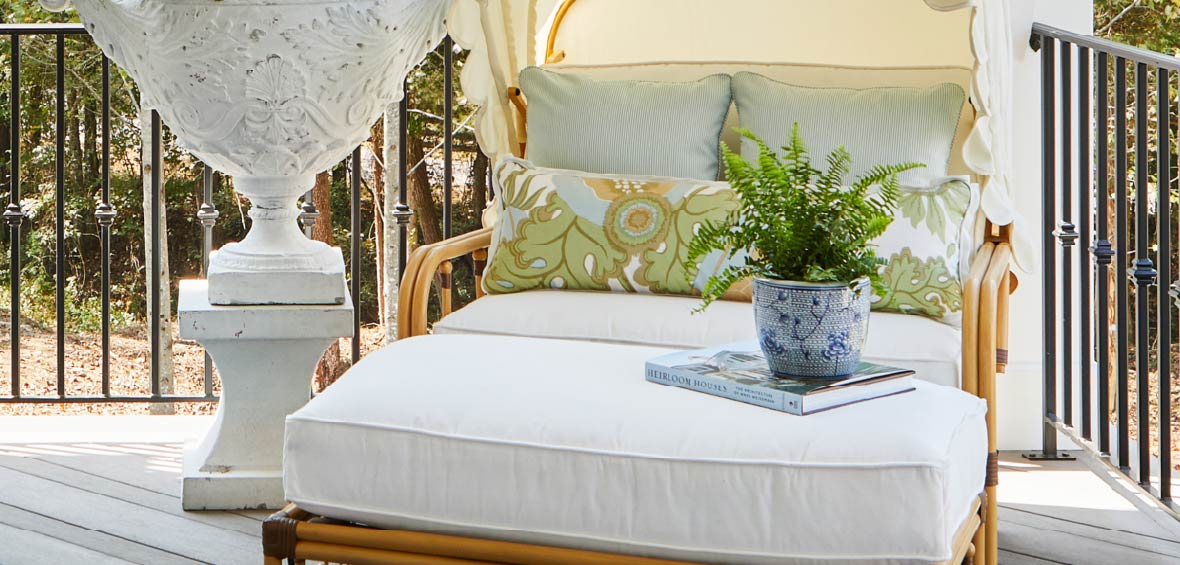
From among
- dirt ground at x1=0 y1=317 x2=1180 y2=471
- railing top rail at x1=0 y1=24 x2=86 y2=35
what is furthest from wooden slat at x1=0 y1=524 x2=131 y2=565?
dirt ground at x1=0 y1=317 x2=1180 y2=471

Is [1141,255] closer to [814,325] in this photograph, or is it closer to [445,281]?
[814,325]

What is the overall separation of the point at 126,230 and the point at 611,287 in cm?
634

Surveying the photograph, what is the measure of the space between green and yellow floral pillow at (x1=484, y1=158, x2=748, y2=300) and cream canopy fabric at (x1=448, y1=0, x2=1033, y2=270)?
39 centimetres

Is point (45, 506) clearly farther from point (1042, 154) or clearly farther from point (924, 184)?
point (1042, 154)

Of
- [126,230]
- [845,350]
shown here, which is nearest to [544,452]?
[845,350]

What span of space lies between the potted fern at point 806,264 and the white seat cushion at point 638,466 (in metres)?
0.09

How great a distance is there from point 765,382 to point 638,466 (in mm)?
222

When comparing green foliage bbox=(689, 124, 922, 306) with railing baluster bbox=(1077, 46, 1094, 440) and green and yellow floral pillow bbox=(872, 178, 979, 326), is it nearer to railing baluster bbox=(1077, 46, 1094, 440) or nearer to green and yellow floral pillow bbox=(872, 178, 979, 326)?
green and yellow floral pillow bbox=(872, 178, 979, 326)

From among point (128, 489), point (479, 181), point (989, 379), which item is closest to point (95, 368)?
point (479, 181)

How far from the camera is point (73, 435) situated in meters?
3.07

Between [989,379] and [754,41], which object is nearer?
[989,379]

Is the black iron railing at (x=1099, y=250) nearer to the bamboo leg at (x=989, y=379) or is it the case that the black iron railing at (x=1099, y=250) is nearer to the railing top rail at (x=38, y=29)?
the bamboo leg at (x=989, y=379)

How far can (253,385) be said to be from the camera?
256cm

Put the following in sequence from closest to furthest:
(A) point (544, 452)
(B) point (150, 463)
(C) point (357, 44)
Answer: (A) point (544, 452), (C) point (357, 44), (B) point (150, 463)
